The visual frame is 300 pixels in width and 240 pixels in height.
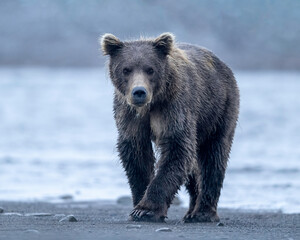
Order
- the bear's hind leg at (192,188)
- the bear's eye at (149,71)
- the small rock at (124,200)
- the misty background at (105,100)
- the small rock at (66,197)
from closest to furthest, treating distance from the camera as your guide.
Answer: the bear's eye at (149,71) → the bear's hind leg at (192,188) → the small rock at (124,200) → the small rock at (66,197) → the misty background at (105,100)

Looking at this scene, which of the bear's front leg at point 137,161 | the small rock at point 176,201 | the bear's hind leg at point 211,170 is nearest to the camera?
the bear's front leg at point 137,161

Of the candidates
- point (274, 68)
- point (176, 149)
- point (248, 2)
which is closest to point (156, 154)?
point (176, 149)

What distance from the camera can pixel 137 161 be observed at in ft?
31.1

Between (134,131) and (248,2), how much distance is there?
10417 centimetres

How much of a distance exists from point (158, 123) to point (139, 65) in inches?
21.6

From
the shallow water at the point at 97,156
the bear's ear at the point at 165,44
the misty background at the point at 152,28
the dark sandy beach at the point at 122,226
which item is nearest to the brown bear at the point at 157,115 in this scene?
the bear's ear at the point at 165,44

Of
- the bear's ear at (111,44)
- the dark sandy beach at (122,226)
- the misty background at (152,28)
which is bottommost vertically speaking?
the dark sandy beach at (122,226)

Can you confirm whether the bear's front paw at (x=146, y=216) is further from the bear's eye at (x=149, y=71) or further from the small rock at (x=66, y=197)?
the small rock at (x=66, y=197)

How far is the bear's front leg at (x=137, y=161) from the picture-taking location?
945cm

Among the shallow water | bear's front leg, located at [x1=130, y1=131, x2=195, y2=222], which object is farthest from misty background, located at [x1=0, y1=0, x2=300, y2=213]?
bear's front leg, located at [x1=130, y1=131, x2=195, y2=222]

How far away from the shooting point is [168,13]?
115 meters

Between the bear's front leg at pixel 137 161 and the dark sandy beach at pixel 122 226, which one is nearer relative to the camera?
the dark sandy beach at pixel 122 226

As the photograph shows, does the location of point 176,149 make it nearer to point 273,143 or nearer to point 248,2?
point 273,143

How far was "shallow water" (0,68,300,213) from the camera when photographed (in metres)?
13.6
